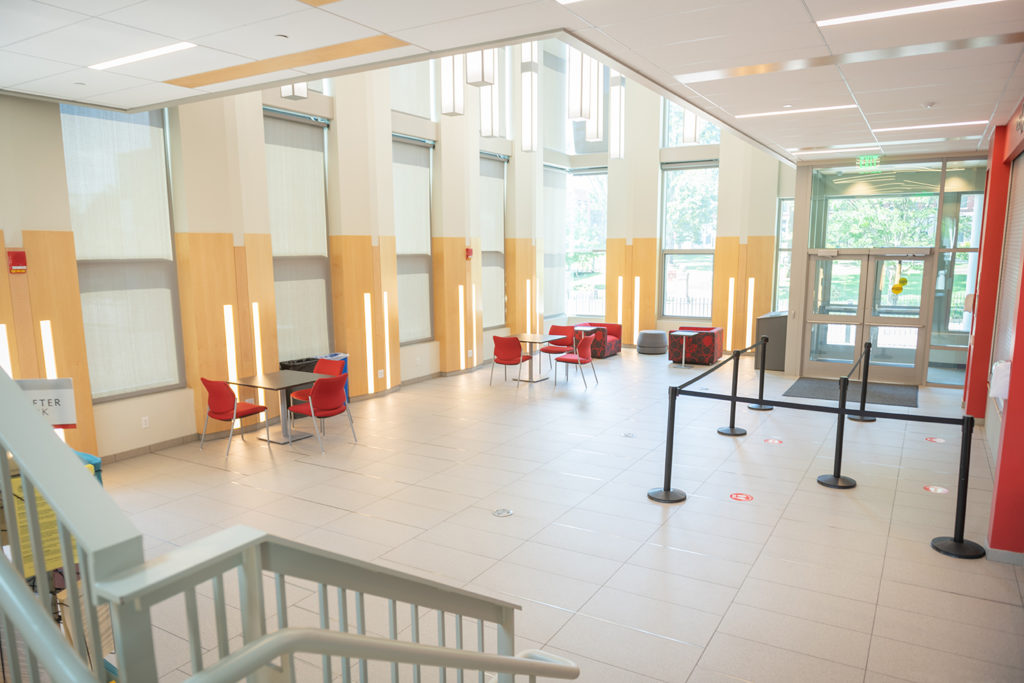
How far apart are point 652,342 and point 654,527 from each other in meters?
8.95

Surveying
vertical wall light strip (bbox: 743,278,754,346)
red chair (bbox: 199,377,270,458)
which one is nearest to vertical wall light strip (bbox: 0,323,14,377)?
red chair (bbox: 199,377,270,458)

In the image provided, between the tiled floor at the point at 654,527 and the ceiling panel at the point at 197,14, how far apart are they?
347cm

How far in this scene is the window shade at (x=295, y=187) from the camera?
27.8 feet

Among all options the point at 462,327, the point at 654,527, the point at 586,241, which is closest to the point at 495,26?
the point at 654,527

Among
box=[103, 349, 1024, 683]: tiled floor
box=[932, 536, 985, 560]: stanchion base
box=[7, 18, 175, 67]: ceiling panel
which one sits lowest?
box=[103, 349, 1024, 683]: tiled floor

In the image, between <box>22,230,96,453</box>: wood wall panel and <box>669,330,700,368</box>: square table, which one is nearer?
<box>22,230,96,453</box>: wood wall panel

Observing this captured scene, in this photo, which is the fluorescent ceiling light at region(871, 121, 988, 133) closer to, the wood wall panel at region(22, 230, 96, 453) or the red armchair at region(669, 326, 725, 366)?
the red armchair at region(669, 326, 725, 366)

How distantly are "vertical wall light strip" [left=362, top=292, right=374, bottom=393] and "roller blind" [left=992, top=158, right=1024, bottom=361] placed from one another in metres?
7.35

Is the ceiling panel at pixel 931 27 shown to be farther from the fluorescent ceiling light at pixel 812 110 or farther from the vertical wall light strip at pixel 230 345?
the vertical wall light strip at pixel 230 345

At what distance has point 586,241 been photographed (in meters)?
15.9

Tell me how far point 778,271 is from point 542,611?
37.1 feet

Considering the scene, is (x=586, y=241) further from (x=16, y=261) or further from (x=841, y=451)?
(x=16, y=261)

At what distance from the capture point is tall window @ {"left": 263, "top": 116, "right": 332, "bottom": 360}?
8539 mm

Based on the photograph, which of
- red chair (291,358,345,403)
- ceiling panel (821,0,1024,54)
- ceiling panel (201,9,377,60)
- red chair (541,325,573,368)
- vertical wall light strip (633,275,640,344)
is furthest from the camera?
vertical wall light strip (633,275,640,344)
